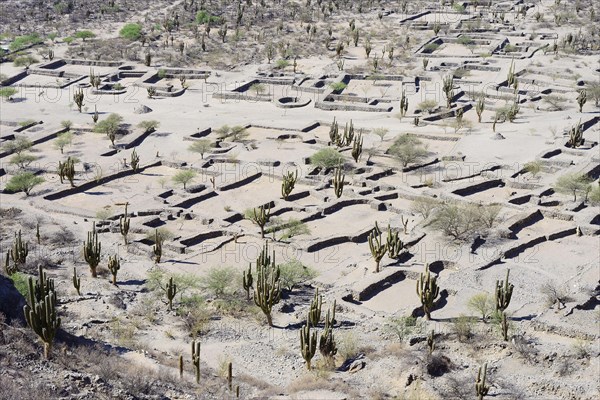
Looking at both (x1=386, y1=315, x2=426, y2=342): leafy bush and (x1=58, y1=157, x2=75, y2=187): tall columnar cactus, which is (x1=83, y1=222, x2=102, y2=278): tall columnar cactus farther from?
(x1=58, y1=157, x2=75, y2=187): tall columnar cactus

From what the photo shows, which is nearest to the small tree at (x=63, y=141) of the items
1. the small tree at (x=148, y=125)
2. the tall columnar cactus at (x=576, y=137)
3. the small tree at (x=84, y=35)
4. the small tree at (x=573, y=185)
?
the small tree at (x=148, y=125)

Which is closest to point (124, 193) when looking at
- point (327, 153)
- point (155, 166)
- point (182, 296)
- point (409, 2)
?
point (155, 166)

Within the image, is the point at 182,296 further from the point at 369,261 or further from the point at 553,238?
the point at 553,238

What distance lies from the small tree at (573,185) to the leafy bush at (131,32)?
37.1m

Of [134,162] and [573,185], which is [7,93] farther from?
[573,185]

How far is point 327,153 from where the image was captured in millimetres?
38094

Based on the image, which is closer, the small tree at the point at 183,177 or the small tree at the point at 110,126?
the small tree at the point at 183,177

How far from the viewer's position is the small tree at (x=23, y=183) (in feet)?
114

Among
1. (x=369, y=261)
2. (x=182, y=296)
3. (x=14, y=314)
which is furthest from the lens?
(x=369, y=261)

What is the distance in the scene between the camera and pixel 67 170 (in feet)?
117

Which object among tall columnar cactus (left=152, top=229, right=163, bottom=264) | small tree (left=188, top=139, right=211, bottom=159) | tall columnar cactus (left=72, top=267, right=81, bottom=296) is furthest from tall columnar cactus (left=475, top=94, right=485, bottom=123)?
tall columnar cactus (left=72, top=267, right=81, bottom=296)

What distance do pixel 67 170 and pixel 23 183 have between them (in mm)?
1842

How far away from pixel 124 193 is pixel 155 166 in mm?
3746

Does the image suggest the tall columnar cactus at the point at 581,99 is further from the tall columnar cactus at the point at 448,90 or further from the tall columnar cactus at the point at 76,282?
the tall columnar cactus at the point at 76,282
